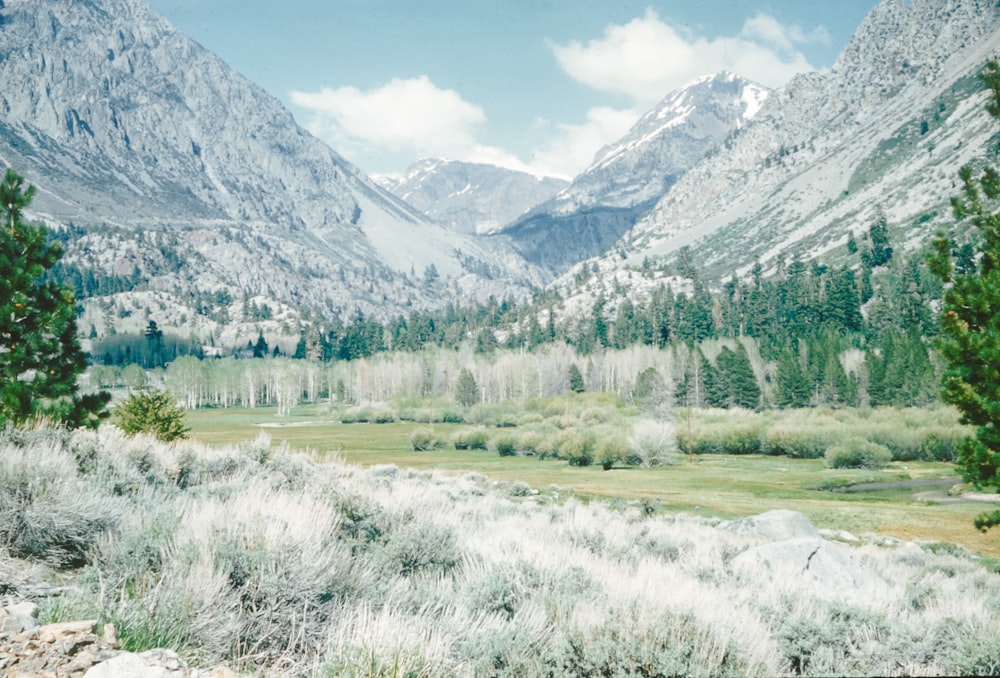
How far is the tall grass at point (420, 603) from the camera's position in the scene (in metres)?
5.48

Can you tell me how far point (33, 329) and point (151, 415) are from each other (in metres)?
6.28

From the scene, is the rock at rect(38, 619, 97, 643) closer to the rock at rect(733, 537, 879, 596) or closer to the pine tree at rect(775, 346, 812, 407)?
the rock at rect(733, 537, 879, 596)

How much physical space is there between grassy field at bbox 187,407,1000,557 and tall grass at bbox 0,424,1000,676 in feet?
38.6

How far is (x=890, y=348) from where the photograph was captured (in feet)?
365

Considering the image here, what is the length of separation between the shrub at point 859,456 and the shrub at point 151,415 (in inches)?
2708

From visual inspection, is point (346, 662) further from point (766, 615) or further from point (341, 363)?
point (341, 363)

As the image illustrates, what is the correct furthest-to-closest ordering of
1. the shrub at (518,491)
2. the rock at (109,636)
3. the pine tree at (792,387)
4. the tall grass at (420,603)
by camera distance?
the pine tree at (792,387) < the shrub at (518,491) < the tall grass at (420,603) < the rock at (109,636)

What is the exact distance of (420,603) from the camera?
22.8ft

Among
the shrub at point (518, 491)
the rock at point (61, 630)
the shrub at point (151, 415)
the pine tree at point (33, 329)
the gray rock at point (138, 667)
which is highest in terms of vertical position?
the pine tree at point (33, 329)

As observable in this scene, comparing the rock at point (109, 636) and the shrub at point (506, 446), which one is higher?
the rock at point (109, 636)

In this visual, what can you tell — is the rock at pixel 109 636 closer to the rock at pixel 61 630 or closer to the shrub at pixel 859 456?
the rock at pixel 61 630

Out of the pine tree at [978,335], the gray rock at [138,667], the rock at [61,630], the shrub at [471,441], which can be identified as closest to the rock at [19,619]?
the rock at [61,630]

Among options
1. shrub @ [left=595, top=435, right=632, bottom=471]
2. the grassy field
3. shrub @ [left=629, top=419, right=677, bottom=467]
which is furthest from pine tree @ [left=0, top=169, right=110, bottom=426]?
shrub @ [left=629, top=419, right=677, bottom=467]

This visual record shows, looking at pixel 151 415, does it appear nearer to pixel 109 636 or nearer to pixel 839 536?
pixel 109 636
